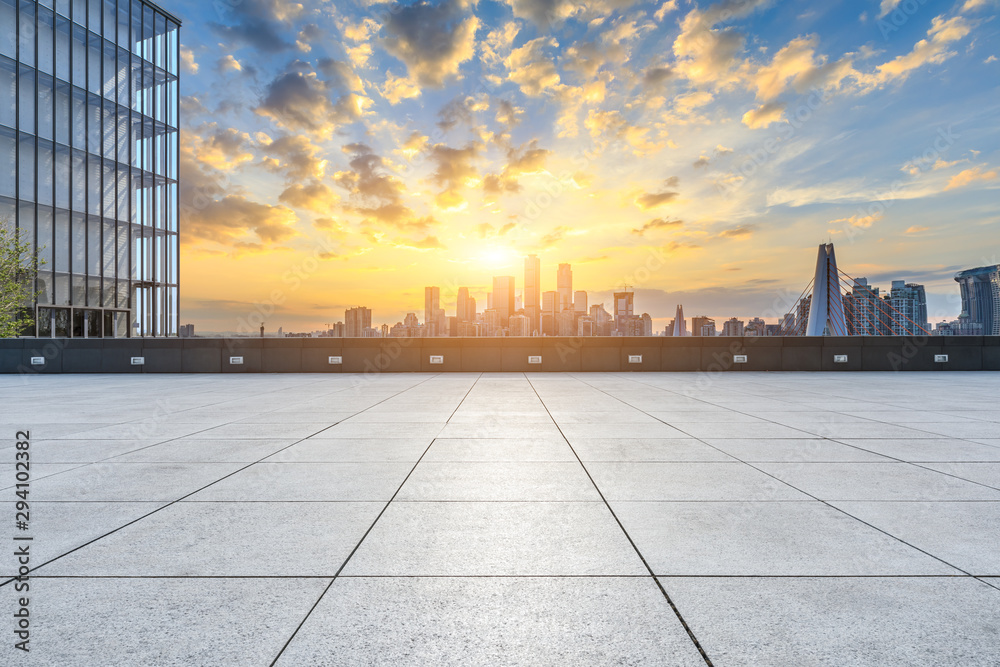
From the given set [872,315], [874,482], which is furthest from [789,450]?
[872,315]

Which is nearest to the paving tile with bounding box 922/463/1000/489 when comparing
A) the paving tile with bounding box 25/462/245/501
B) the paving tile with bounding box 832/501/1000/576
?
the paving tile with bounding box 832/501/1000/576

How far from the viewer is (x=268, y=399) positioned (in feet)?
37.2

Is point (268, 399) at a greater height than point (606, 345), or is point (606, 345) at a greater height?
point (606, 345)

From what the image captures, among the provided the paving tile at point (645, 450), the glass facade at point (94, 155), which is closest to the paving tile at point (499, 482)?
the paving tile at point (645, 450)

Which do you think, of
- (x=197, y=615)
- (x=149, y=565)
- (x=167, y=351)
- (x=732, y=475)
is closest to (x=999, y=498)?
(x=732, y=475)

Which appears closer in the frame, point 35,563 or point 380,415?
point 35,563

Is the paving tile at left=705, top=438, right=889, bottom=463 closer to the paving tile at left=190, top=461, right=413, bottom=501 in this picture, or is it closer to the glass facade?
the paving tile at left=190, top=461, right=413, bottom=501

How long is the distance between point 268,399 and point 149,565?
8.84 m

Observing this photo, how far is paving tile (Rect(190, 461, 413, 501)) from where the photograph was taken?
14.3 ft

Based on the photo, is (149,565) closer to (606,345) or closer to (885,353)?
(606,345)

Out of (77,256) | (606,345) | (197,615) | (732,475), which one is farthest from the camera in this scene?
(77,256)

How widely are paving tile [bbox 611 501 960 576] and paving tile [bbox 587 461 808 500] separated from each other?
0.20 metres

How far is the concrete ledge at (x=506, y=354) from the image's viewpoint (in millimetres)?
19812

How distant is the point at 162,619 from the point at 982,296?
107761 millimetres
